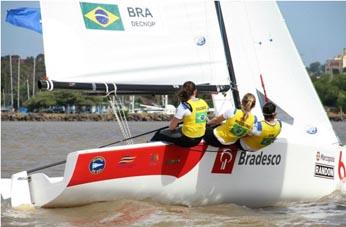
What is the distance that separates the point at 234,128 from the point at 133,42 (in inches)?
58.4

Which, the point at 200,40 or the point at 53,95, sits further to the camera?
the point at 53,95

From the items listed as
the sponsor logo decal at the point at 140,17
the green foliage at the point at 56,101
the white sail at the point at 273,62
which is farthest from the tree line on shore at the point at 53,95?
the sponsor logo decal at the point at 140,17

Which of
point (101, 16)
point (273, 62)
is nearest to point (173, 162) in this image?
point (101, 16)

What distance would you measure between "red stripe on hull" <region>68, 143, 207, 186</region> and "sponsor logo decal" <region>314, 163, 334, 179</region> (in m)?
1.57

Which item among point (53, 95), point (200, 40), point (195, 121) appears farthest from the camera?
point (53, 95)

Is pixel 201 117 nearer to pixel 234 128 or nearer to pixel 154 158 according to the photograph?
pixel 234 128

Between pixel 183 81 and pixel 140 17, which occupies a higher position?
pixel 140 17

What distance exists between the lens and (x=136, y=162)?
6977 millimetres

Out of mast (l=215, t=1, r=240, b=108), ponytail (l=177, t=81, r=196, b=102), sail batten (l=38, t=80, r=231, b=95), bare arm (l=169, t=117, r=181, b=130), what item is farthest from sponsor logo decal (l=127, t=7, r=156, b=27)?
bare arm (l=169, t=117, r=181, b=130)

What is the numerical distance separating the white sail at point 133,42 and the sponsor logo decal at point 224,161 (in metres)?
1.00

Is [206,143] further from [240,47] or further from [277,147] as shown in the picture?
[240,47]

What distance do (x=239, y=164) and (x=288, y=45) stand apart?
6.21 ft

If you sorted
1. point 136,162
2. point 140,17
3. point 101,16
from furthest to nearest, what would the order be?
point 140,17 < point 101,16 < point 136,162

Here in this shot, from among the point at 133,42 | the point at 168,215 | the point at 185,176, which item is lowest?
the point at 168,215
